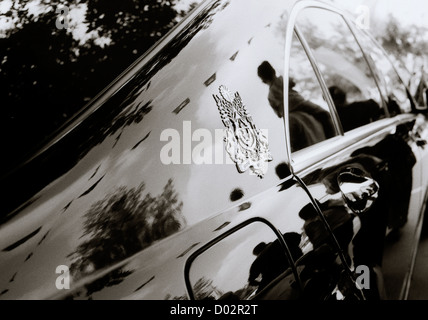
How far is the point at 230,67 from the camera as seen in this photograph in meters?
1.49

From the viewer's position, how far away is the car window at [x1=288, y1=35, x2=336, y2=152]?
5.45ft

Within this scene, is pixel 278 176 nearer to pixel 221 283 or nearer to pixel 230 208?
A: pixel 230 208

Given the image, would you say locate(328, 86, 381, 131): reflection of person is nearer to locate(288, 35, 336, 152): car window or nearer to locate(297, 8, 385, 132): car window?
locate(297, 8, 385, 132): car window

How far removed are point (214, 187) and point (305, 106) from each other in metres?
0.64

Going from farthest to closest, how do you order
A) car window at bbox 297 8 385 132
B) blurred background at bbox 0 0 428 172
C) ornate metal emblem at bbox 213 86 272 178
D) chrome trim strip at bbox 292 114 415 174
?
car window at bbox 297 8 385 132 < chrome trim strip at bbox 292 114 415 174 < blurred background at bbox 0 0 428 172 < ornate metal emblem at bbox 213 86 272 178

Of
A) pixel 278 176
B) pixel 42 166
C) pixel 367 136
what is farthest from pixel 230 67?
pixel 367 136

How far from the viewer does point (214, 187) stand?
4.20 ft

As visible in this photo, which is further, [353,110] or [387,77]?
[387,77]

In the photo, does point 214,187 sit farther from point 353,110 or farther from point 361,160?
point 353,110

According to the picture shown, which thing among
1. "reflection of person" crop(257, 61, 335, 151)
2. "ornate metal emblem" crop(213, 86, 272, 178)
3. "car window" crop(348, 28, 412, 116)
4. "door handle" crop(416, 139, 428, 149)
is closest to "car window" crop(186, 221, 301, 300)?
"ornate metal emblem" crop(213, 86, 272, 178)

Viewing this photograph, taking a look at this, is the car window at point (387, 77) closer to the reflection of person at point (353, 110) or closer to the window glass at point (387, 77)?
the window glass at point (387, 77)

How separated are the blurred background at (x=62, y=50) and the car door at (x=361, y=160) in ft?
1.79

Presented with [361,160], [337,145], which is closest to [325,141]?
[337,145]

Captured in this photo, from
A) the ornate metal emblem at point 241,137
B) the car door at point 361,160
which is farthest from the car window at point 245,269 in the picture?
the car door at point 361,160
